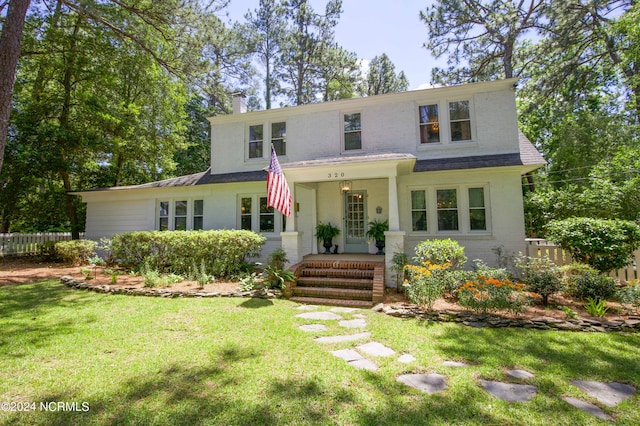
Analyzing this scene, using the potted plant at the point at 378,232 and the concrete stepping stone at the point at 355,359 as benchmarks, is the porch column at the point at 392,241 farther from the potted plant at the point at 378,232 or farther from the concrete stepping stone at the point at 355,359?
the concrete stepping stone at the point at 355,359

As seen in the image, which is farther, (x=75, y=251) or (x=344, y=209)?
(x=75, y=251)

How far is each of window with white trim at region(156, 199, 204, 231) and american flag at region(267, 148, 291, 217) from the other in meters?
5.89

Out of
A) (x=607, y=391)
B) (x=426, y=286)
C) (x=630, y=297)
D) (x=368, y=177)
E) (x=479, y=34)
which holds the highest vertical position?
(x=479, y=34)

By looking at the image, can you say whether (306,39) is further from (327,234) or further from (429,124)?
(327,234)

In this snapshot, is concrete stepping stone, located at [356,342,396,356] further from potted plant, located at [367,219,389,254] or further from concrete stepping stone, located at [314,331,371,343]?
potted plant, located at [367,219,389,254]

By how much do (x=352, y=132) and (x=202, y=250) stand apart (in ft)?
22.1

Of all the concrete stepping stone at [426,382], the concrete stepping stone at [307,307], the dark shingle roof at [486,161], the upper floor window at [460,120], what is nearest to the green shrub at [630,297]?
the dark shingle roof at [486,161]

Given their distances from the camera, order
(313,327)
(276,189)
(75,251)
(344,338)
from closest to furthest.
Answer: (344,338) → (313,327) → (276,189) → (75,251)

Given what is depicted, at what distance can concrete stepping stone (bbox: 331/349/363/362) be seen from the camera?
13.1 ft

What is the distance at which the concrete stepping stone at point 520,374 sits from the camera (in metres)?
3.49

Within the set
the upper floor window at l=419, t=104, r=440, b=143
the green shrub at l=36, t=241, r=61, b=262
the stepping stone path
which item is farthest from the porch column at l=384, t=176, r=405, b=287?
the green shrub at l=36, t=241, r=61, b=262

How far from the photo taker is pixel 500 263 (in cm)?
901

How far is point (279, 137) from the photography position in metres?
12.1

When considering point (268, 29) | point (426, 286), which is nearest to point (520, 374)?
point (426, 286)
